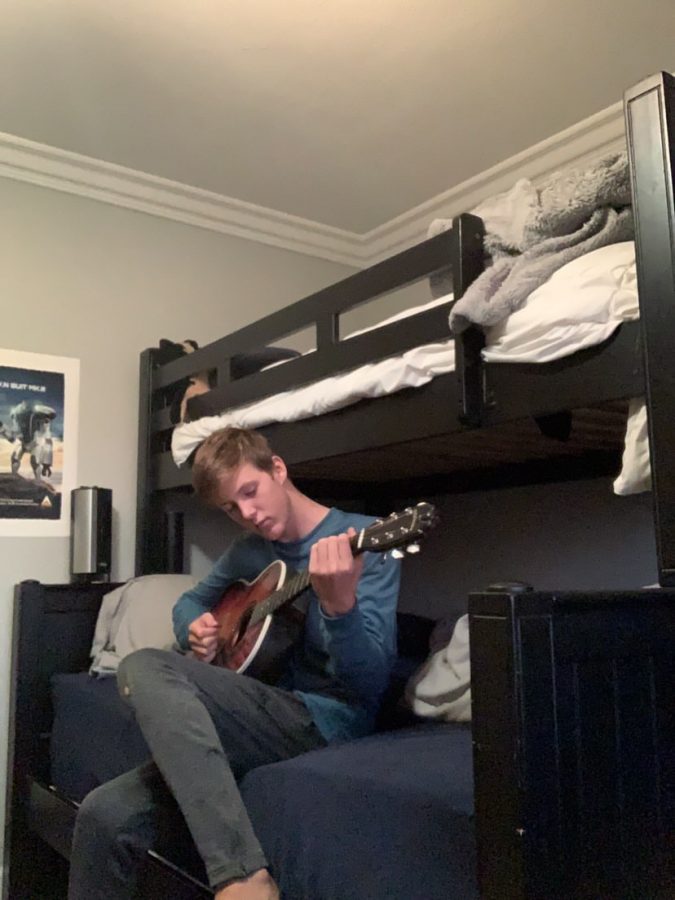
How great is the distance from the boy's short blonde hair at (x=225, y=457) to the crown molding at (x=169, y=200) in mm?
1159

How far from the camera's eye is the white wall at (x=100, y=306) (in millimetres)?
2195

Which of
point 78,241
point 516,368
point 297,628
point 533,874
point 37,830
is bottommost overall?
point 37,830

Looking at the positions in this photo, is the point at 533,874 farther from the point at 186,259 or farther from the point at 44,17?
the point at 186,259

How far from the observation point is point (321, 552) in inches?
45.8

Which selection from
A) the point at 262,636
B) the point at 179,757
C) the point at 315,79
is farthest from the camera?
the point at 315,79

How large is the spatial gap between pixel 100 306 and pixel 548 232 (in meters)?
1.56

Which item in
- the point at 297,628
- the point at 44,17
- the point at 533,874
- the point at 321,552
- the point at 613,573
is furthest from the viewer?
the point at 613,573

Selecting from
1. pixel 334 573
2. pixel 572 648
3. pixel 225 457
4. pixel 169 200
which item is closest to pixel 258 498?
pixel 225 457

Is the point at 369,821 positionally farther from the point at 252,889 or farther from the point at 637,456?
the point at 637,456

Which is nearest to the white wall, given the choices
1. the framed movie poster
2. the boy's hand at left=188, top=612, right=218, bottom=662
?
the framed movie poster

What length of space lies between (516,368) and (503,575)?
1.16m

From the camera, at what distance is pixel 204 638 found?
1.52 metres

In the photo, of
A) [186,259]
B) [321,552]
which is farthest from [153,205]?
[321,552]

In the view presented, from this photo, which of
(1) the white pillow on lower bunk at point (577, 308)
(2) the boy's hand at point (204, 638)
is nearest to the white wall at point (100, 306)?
(2) the boy's hand at point (204, 638)
